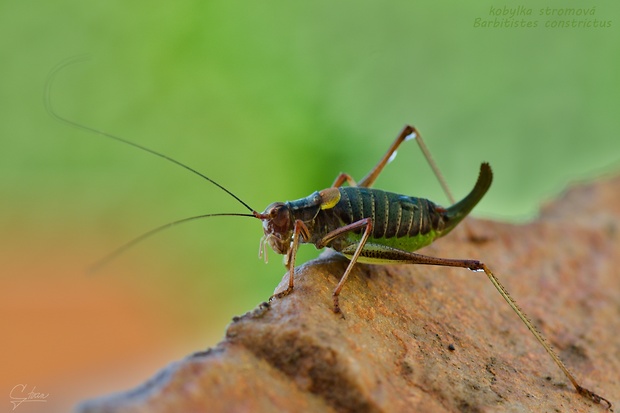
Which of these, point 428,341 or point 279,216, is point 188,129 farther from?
point 428,341

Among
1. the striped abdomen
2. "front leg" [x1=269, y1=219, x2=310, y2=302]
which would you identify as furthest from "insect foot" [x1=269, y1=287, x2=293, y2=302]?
the striped abdomen

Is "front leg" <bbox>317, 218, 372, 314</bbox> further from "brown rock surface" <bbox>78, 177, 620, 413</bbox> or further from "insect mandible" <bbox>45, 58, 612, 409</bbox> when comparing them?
"brown rock surface" <bbox>78, 177, 620, 413</bbox>

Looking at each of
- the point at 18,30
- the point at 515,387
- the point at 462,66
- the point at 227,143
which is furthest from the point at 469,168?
the point at 18,30

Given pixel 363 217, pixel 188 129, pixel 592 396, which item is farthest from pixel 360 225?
pixel 188 129

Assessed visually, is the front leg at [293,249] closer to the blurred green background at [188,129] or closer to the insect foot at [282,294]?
the insect foot at [282,294]
